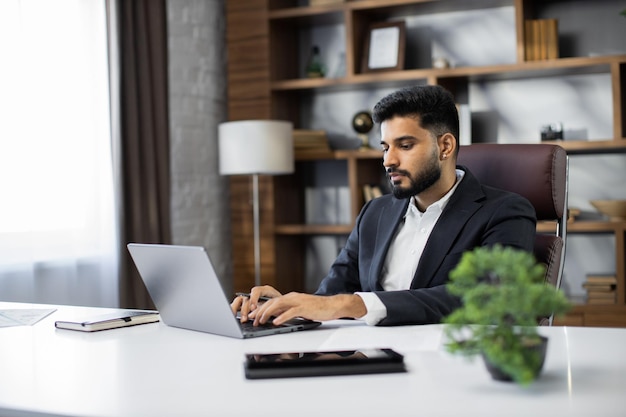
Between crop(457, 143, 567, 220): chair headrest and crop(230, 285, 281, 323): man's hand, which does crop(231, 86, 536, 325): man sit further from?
crop(230, 285, 281, 323): man's hand

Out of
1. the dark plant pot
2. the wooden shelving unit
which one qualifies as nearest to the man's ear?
the dark plant pot

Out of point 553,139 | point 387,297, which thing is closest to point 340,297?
point 387,297

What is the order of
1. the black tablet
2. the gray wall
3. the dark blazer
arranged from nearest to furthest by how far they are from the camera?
1. the black tablet
2. the dark blazer
3. the gray wall

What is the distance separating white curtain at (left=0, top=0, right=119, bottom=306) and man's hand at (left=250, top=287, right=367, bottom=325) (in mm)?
1805

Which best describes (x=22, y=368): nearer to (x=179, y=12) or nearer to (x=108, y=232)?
(x=108, y=232)

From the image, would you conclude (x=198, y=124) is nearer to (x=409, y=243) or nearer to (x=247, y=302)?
(x=409, y=243)

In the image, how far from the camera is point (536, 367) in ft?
3.36

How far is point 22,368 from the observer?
1.36 meters

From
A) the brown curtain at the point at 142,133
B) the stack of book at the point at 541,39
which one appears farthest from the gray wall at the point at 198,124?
the stack of book at the point at 541,39

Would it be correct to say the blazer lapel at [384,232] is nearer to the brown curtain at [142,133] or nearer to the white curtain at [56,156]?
the white curtain at [56,156]

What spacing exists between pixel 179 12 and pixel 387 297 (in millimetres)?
2951

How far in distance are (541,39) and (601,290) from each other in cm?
119

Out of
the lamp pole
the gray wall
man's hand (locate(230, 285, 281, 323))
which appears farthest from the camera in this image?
the gray wall

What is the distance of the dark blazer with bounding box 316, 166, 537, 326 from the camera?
203 cm
